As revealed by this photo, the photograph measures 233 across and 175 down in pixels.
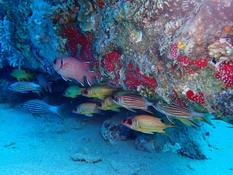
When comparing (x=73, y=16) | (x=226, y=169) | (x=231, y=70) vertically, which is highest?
(x=73, y=16)

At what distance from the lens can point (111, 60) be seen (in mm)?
4203

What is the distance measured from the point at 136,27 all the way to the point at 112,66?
2.34 feet

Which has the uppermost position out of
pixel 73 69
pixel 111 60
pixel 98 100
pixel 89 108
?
pixel 111 60

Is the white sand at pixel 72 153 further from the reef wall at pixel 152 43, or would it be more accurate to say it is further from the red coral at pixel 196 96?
the red coral at pixel 196 96

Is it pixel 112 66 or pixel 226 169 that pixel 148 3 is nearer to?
pixel 112 66

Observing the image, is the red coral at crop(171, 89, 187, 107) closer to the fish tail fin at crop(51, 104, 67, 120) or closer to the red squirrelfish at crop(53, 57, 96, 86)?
the red squirrelfish at crop(53, 57, 96, 86)

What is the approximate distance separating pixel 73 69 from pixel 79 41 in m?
0.70

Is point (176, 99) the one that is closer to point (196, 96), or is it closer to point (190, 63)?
point (196, 96)

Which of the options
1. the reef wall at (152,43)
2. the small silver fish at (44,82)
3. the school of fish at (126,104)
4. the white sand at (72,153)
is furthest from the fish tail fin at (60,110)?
the reef wall at (152,43)

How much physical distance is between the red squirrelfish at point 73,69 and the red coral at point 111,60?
0.33 metres

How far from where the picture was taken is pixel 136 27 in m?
3.76

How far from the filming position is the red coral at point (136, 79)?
372 cm

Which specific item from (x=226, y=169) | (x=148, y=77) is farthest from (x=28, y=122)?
(x=226, y=169)

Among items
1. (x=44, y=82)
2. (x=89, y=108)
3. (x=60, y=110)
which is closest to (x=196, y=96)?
(x=89, y=108)
